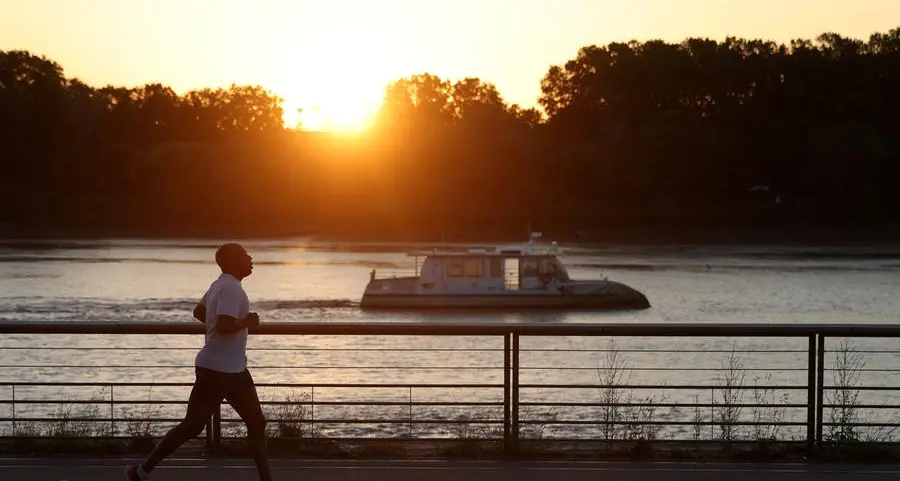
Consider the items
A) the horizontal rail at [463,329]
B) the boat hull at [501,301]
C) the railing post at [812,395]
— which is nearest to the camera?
the horizontal rail at [463,329]

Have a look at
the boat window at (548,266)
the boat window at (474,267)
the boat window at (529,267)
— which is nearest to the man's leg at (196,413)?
the boat window at (474,267)

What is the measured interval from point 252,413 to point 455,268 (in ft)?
162

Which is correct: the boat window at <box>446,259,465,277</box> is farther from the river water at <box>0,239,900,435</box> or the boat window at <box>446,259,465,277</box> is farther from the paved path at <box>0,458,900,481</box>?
the paved path at <box>0,458,900,481</box>

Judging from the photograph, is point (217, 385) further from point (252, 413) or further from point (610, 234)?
point (610, 234)

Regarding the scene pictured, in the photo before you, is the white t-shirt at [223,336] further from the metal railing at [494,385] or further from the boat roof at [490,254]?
the boat roof at [490,254]

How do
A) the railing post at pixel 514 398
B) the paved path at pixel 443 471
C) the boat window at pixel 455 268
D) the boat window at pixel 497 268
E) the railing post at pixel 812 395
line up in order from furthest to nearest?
the boat window at pixel 455 268, the boat window at pixel 497 268, the railing post at pixel 812 395, the railing post at pixel 514 398, the paved path at pixel 443 471

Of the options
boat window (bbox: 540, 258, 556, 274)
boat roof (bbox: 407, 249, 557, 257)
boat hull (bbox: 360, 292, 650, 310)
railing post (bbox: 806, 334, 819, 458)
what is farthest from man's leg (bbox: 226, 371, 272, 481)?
boat window (bbox: 540, 258, 556, 274)

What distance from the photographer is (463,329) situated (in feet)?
35.1

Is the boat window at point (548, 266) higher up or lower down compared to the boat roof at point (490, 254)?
lower down

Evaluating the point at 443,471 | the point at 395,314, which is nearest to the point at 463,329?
the point at 443,471

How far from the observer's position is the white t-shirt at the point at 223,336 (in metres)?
8.91

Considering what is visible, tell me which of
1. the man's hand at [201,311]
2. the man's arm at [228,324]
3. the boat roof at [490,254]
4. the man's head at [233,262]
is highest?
the man's head at [233,262]

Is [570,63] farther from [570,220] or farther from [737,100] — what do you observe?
[570,220]

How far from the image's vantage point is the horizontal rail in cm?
1053
